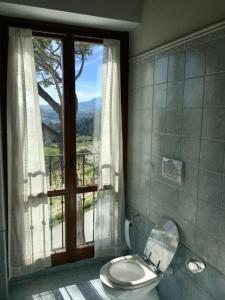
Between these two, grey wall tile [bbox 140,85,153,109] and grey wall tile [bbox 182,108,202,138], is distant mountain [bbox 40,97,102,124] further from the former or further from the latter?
grey wall tile [bbox 182,108,202,138]

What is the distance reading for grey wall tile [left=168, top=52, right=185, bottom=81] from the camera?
1766 mm

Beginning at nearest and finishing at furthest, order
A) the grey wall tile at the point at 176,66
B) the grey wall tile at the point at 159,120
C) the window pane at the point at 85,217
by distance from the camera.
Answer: the grey wall tile at the point at 176,66, the grey wall tile at the point at 159,120, the window pane at the point at 85,217

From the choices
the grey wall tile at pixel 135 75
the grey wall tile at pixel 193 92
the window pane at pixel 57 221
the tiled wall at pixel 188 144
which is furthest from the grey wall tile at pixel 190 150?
the window pane at pixel 57 221

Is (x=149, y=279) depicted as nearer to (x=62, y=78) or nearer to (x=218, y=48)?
(x=218, y=48)

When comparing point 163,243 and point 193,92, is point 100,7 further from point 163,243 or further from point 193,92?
point 163,243

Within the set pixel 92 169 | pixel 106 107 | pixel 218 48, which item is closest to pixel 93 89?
pixel 106 107

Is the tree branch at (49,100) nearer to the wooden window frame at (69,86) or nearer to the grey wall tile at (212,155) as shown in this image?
the wooden window frame at (69,86)

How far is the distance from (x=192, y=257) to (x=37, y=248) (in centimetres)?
136

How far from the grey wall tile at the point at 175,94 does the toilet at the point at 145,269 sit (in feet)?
2.85

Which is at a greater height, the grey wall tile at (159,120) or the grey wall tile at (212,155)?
the grey wall tile at (159,120)

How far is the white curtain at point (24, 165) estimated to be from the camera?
6.84ft

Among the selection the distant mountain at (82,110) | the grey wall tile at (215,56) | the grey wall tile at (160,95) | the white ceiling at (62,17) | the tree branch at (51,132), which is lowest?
the tree branch at (51,132)

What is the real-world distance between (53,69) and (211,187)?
166cm

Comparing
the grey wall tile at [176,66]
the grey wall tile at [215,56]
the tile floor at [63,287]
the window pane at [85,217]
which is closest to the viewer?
the grey wall tile at [215,56]
